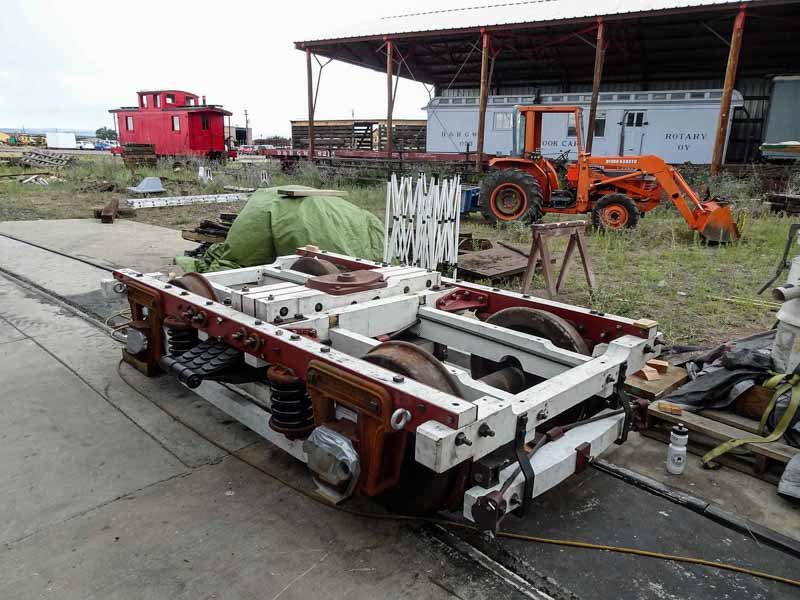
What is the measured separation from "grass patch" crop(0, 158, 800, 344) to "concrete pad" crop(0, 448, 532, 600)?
11.2ft

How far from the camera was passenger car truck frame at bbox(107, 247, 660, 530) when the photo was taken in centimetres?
203

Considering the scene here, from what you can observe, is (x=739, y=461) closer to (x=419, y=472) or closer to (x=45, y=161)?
(x=419, y=472)

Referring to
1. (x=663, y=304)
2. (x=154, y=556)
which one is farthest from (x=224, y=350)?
(x=663, y=304)

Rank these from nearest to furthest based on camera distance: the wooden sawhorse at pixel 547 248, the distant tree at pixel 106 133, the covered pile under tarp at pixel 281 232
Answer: the wooden sawhorse at pixel 547 248
the covered pile under tarp at pixel 281 232
the distant tree at pixel 106 133

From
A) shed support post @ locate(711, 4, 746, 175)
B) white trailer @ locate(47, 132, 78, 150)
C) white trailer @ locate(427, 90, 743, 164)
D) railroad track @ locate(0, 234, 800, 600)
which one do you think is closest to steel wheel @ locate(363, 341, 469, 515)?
railroad track @ locate(0, 234, 800, 600)

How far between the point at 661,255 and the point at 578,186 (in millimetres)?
2640

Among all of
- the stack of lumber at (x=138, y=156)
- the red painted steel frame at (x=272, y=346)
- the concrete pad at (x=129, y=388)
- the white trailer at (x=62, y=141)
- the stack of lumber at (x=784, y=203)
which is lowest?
the concrete pad at (x=129, y=388)

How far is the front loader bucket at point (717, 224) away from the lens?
8.64 m

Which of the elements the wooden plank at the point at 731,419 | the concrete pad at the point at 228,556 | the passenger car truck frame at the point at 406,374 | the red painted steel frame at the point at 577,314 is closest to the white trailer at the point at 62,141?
the passenger car truck frame at the point at 406,374

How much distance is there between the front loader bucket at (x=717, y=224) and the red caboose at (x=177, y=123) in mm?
21946

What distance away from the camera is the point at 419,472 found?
2.35m

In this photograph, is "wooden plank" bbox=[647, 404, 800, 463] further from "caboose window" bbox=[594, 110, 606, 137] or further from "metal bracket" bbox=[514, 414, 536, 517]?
"caboose window" bbox=[594, 110, 606, 137]

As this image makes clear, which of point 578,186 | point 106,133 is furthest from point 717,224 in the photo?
point 106,133

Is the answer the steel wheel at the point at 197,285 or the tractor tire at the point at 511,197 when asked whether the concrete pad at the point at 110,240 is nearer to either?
the steel wheel at the point at 197,285
